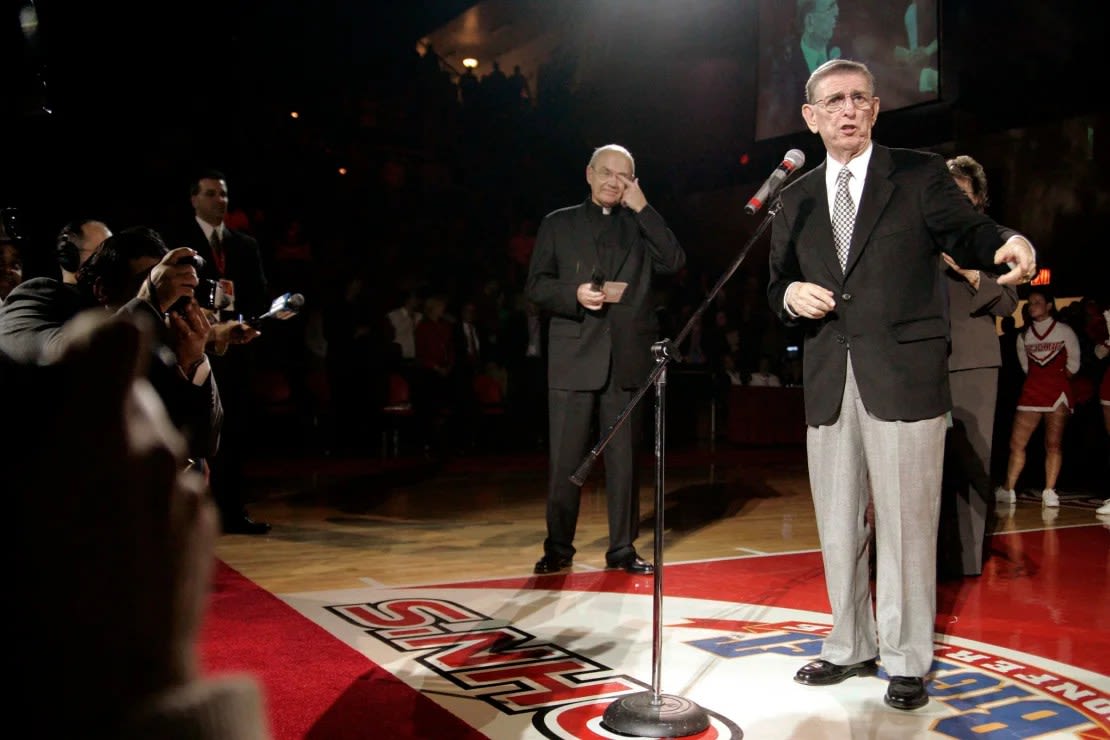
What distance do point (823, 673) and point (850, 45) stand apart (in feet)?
32.4

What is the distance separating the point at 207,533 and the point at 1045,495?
310 inches

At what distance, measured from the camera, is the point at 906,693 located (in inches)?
113

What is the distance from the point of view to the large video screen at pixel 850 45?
436 inches

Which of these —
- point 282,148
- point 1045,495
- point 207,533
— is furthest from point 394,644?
point 282,148

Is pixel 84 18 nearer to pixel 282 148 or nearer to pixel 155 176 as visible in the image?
pixel 155 176

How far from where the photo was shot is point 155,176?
961 centimetres

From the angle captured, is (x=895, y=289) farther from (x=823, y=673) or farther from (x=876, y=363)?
(x=823, y=673)

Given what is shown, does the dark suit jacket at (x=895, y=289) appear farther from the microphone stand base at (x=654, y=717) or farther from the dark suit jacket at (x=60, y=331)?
the dark suit jacket at (x=60, y=331)

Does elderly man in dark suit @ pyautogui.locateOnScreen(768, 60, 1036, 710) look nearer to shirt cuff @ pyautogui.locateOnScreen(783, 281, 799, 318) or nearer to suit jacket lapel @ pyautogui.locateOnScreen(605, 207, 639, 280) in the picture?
shirt cuff @ pyautogui.locateOnScreen(783, 281, 799, 318)

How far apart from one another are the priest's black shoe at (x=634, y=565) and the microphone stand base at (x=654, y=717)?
190 cm

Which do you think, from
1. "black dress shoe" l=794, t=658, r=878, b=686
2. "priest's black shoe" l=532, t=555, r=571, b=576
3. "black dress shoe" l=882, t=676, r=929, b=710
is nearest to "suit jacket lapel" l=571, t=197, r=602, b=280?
"priest's black shoe" l=532, t=555, r=571, b=576

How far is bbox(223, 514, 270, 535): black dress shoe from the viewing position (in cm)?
577

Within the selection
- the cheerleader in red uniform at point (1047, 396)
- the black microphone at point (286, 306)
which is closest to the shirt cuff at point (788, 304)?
the black microphone at point (286, 306)

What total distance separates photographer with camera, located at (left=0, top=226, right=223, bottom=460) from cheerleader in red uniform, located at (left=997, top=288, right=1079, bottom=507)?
6555mm
